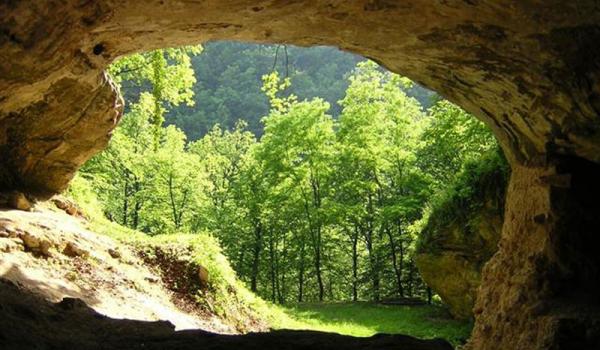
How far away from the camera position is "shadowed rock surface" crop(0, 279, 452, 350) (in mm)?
5508

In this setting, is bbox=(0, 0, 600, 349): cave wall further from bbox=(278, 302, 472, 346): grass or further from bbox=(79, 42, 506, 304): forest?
bbox=(79, 42, 506, 304): forest

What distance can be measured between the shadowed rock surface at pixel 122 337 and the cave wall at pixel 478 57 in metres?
1.98

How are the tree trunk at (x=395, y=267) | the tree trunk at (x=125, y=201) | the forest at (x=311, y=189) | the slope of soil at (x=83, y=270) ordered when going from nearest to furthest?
the slope of soil at (x=83, y=270), the tree trunk at (x=395, y=267), the forest at (x=311, y=189), the tree trunk at (x=125, y=201)

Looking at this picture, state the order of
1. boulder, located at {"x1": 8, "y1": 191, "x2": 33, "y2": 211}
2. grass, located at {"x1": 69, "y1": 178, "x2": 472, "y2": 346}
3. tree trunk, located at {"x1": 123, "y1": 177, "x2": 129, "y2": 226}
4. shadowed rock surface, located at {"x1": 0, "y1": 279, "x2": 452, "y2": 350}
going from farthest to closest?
tree trunk, located at {"x1": 123, "y1": 177, "x2": 129, "y2": 226}
grass, located at {"x1": 69, "y1": 178, "x2": 472, "y2": 346}
boulder, located at {"x1": 8, "y1": 191, "x2": 33, "y2": 211}
shadowed rock surface, located at {"x1": 0, "y1": 279, "x2": 452, "y2": 350}

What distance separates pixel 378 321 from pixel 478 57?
17.3m

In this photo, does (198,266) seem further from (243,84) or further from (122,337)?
(243,84)

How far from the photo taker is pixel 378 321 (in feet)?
71.2

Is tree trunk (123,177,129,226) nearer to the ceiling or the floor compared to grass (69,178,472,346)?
nearer to the ceiling

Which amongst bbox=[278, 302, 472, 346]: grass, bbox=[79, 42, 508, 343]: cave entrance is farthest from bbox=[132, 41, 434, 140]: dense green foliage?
bbox=[278, 302, 472, 346]: grass

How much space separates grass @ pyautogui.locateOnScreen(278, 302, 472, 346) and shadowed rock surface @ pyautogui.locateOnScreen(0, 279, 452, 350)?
29.6 ft

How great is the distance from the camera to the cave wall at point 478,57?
5.17 meters

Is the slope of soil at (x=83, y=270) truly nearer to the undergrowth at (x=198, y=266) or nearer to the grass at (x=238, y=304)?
the undergrowth at (x=198, y=266)

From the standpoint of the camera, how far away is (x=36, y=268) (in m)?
9.05

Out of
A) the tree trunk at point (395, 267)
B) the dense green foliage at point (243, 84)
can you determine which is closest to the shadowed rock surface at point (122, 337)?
the tree trunk at point (395, 267)
